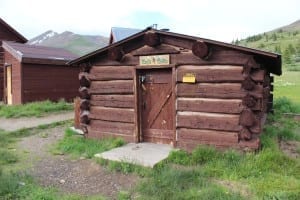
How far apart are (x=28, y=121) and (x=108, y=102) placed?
6376mm

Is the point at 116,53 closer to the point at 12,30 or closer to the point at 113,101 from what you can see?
the point at 113,101

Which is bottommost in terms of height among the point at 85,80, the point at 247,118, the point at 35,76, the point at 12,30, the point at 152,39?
the point at 247,118

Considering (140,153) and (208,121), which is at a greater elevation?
(208,121)

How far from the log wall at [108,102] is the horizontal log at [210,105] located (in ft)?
5.18

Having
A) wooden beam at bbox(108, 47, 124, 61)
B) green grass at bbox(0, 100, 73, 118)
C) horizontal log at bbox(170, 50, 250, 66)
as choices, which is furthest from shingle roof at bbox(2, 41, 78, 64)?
horizontal log at bbox(170, 50, 250, 66)

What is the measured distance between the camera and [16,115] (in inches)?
642

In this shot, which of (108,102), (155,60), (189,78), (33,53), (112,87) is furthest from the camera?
(33,53)

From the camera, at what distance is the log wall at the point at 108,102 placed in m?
9.77

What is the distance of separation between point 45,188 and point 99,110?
4.10 m

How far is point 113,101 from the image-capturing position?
1011 cm

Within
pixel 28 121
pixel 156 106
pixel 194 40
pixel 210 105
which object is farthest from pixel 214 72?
pixel 28 121

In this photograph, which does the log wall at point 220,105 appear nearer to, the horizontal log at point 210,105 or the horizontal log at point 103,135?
the horizontal log at point 210,105

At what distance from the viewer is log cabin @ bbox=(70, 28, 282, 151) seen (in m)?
7.98

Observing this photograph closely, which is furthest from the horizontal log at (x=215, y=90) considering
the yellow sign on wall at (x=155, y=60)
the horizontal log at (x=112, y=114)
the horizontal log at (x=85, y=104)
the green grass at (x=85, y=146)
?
the horizontal log at (x=85, y=104)
